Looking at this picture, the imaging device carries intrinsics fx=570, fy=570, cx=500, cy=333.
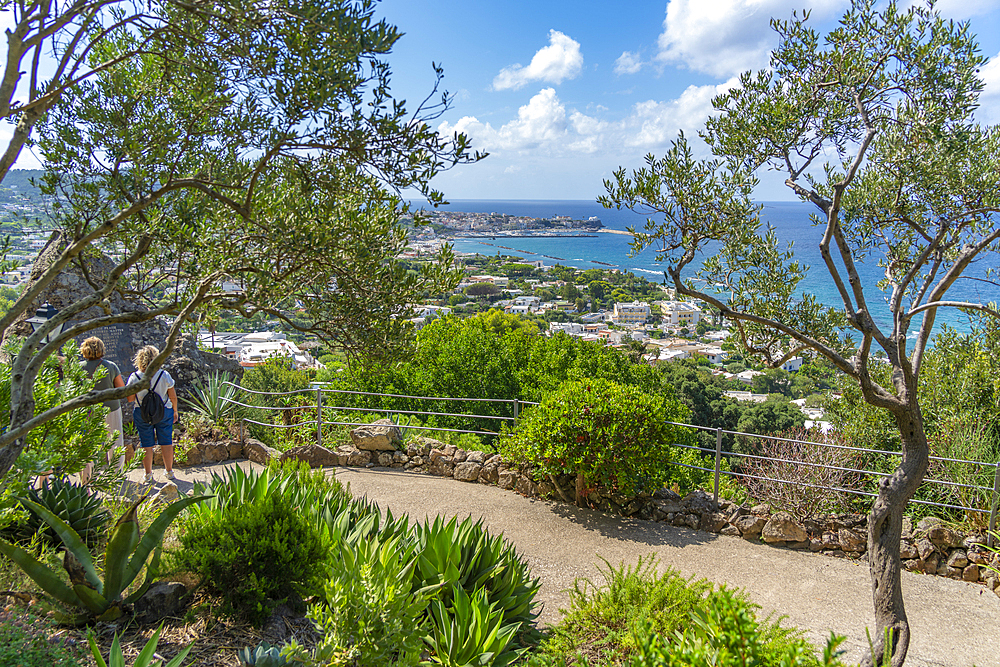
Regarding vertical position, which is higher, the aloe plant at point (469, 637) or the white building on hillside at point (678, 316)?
the white building on hillside at point (678, 316)

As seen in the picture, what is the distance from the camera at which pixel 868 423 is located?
8.29 m

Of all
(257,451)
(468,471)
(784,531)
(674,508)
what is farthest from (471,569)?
(257,451)

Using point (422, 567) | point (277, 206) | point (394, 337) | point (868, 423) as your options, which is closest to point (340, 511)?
point (422, 567)

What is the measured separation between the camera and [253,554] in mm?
3602

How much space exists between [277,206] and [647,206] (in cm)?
277

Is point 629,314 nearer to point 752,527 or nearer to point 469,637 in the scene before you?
point 752,527

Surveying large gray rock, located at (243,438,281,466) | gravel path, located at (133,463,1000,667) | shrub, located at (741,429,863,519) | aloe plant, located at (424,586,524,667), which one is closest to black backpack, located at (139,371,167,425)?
gravel path, located at (133,463,1000,667)

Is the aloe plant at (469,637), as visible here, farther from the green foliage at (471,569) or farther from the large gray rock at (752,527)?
the large gray rock at (752,527)

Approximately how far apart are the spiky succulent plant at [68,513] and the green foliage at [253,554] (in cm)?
101

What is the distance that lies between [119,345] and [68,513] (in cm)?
701

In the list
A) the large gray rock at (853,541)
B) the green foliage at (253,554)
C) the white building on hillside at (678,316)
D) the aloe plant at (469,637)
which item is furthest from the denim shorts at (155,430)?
the white building on hillside at (678,316)

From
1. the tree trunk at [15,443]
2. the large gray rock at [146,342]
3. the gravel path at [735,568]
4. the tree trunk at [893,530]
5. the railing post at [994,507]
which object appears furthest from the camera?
the large gray rock at [146,342]

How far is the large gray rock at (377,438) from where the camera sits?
7977 millimetres

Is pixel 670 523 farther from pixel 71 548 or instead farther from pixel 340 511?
pixel 71 548
